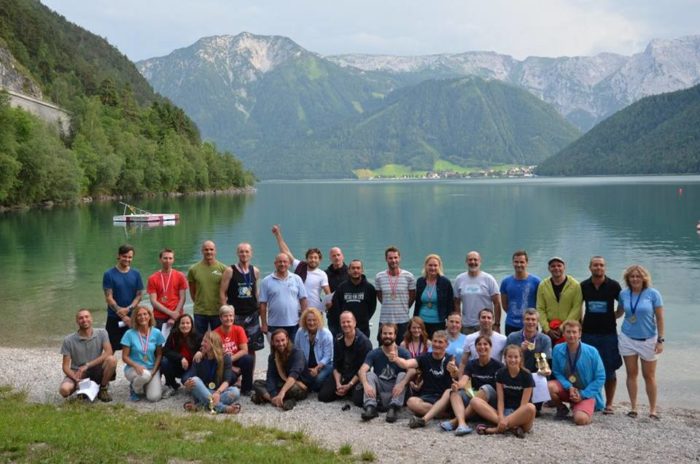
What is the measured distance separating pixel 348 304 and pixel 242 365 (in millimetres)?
2032

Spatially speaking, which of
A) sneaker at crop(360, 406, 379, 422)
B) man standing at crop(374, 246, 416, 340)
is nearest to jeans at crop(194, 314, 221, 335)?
man standing at crop(374, 246, 416, 340)

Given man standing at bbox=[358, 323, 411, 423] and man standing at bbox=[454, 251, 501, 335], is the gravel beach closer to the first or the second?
man standing at bbox=[358, 323, 411, 423]

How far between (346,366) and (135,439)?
13.0 ft

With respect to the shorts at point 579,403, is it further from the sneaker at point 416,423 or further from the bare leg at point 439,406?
the sneaker at point 416,423

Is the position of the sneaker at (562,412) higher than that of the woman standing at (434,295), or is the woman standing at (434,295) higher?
the woman standing at (434,295)

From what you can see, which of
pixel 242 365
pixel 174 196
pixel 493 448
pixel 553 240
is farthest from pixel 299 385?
pixel 174 196

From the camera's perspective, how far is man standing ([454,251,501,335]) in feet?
38.4

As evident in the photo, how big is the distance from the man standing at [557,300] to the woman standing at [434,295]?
5.02ft

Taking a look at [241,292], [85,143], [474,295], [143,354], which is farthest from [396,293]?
[85,143]

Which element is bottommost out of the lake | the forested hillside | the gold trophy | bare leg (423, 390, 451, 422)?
the lake

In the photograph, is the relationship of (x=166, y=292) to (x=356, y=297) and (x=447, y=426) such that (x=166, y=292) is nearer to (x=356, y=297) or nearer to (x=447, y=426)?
(x=356, y=297)

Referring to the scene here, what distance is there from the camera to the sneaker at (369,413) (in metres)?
10.2

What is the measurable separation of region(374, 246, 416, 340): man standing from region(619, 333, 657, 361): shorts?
3451 millimetres

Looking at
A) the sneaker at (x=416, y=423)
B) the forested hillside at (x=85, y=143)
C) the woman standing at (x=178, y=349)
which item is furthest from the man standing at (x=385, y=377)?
the forested hillside at (x=85, y=143)
